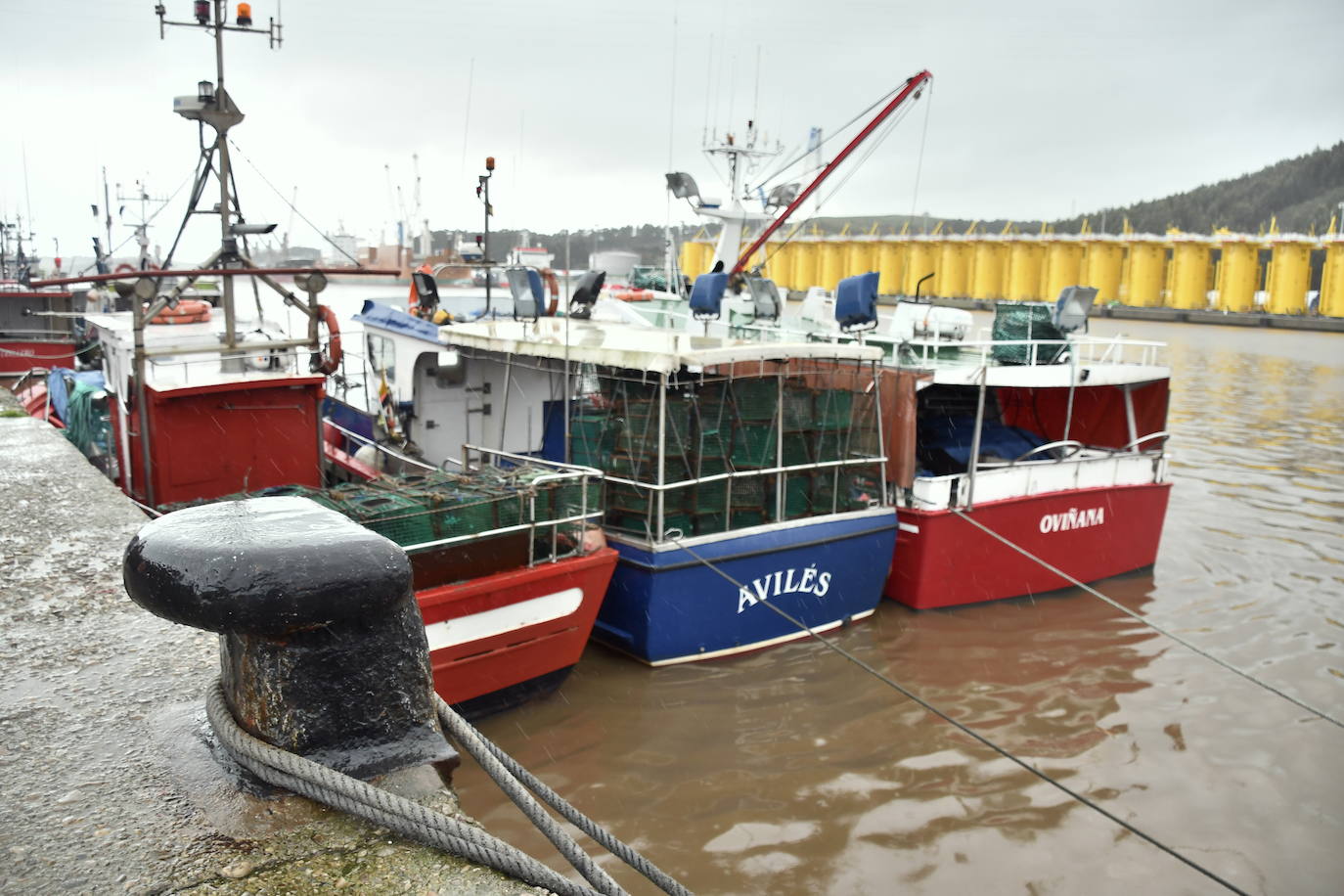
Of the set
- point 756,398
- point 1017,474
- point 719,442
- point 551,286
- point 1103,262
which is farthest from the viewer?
point 1103,262

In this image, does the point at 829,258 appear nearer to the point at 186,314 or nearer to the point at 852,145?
the point at 852,145

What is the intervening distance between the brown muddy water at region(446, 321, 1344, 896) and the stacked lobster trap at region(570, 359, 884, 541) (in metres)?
1.46

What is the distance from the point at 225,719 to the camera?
248cm

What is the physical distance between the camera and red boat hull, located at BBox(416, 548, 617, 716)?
7.21m

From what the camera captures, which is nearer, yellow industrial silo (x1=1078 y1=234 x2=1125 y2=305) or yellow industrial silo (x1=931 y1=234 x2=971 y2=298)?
yellow industrial silo (x1=1078 y1=234 x2=1125 y2=305)

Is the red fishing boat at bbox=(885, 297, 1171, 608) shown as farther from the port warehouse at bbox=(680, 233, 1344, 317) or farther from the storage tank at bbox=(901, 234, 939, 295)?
the storage tank at bbox=(901, 234, 939, 295)

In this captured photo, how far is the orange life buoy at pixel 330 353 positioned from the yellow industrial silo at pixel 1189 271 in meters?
50.0

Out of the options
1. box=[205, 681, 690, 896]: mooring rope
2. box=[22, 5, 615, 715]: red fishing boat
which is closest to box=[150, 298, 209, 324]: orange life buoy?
box=[22, 5, 615, 715]: red fishing boat

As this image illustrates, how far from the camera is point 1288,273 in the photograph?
4741 cm

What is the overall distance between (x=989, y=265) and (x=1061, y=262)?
477 cm

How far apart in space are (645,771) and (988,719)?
327cm

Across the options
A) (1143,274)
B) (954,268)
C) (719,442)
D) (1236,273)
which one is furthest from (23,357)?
(1236,273)

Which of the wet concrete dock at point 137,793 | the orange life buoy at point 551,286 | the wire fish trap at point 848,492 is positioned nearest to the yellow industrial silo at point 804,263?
the orange life buoy at point 551,286

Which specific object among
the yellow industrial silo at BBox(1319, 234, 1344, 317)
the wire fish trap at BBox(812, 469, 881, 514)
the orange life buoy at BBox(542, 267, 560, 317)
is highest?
the yellow industrial silo at BBox(1319, 234, 1344, 317)
